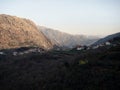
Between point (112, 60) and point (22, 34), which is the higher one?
point (22, 34)

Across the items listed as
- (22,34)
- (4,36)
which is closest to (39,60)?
(4,36)

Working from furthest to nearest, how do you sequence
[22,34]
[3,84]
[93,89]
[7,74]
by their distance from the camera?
[22,34], [7,74], [3,84], [93,89]

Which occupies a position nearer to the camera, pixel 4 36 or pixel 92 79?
pixel 92 79

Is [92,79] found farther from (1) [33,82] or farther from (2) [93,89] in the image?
(1) [33,82]

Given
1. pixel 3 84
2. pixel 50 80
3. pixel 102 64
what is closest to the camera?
pixel 50 80

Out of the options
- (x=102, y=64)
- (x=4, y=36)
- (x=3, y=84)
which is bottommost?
(x=3, y=84)

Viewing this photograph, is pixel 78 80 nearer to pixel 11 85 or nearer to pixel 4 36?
pixel 11 85

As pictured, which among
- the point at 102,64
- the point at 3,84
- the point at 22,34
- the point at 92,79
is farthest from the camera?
the point at 22,34

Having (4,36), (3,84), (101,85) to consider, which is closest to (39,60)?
→ (3,84)

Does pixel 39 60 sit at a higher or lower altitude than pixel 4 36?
lower
